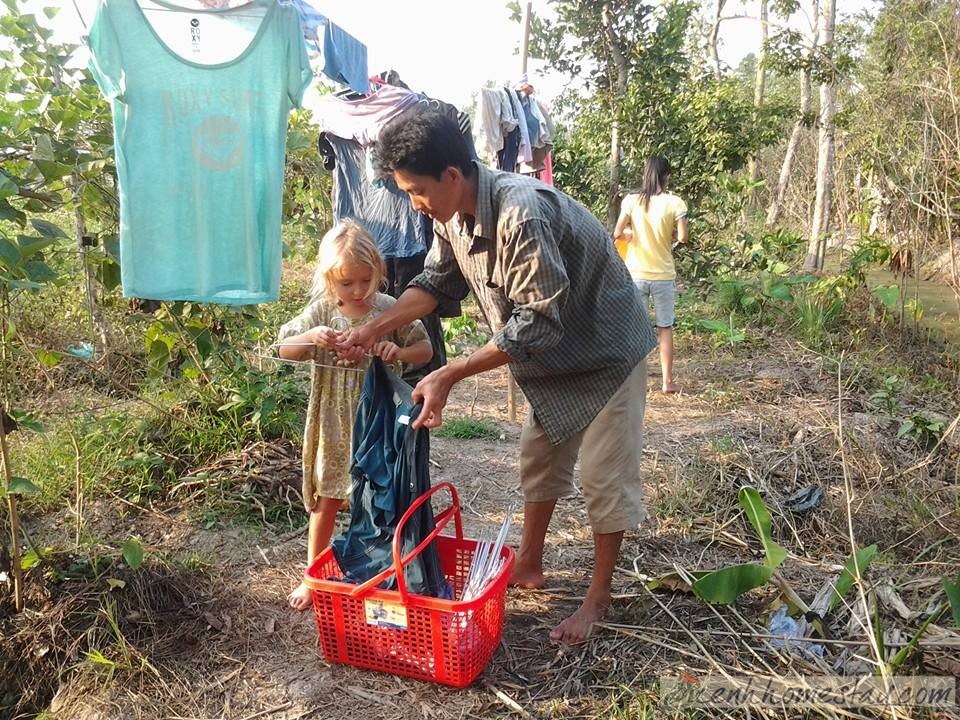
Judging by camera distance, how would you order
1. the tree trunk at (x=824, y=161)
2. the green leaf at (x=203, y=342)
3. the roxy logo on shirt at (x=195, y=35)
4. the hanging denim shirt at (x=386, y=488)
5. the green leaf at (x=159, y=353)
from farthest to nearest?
1. the tree trunk at (x=824, y=161)
2. the green leaf at (x=159, y=353)
3. the green leaf at (x=203, y=342)
4. the roxy logo on shirt at (x=195, y=35)
5. the hanging denim shirt at (x=386, y=488)

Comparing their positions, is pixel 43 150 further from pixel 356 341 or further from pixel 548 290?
pixel 548 290

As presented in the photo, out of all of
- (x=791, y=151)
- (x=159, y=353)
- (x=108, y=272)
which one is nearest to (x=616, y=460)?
(x=108, y=272)

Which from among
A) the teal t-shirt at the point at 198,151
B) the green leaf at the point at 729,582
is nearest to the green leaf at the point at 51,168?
the teal t-shirt at the point at 198,151

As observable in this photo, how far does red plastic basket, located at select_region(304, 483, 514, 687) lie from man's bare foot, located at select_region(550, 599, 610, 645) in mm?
211

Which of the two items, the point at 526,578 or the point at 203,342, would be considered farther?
the point at 203,342

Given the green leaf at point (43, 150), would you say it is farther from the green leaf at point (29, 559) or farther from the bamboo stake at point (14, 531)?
the green leaf at point (29, 559)

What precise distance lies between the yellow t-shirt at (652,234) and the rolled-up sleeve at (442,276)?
285 centimetres

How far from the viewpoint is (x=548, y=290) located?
1936mm

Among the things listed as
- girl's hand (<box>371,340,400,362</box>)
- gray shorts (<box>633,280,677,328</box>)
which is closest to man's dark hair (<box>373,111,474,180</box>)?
girl's hand (<box>371,340,400,362</box>)

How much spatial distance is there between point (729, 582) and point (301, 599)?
1.48 metres

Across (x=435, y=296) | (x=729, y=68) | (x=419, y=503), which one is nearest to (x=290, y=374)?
(x=435, y=296)

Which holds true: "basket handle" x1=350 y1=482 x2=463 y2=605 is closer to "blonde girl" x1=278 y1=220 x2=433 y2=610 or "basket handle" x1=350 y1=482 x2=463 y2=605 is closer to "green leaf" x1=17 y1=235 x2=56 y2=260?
"blonde girl" x1=278 y1=220 x2=433 y2=610

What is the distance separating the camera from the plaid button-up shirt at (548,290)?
1947 millimetres

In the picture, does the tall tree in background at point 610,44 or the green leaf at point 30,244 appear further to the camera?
the tall tree in background at point 610,44
